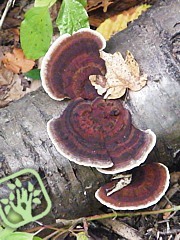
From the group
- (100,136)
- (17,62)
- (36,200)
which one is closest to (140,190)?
(100,136)

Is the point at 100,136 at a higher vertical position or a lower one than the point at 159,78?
lower

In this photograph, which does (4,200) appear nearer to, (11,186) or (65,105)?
(11,186)

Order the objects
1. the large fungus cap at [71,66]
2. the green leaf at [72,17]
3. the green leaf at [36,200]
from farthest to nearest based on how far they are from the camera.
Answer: the green leaf at [72,17], the large fungus cap at [71,66], the green leaf at [36,200]

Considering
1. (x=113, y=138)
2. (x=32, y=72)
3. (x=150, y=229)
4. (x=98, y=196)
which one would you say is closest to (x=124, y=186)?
(x=98, y=196)

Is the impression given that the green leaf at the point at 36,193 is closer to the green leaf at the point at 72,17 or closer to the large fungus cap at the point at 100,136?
the large fungus cap at the point at 100,136

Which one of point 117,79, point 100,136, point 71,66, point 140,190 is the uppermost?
point 71,66

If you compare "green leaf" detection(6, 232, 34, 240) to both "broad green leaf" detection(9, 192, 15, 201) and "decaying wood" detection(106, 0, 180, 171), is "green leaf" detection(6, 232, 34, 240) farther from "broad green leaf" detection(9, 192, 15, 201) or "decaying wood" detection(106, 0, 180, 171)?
"decaying wood" detection(106, 0, 180, 171)

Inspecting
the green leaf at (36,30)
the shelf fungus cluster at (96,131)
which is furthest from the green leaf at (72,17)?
the shelf fungus cluster at (96,131)
